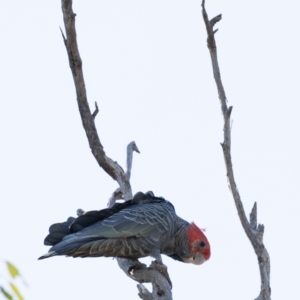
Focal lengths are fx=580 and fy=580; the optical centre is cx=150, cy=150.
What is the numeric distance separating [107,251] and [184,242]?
3.95ft

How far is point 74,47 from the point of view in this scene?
592 centimetres

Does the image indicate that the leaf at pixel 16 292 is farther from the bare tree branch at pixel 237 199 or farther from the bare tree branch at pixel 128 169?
the bare tree branch at pixel 128 169

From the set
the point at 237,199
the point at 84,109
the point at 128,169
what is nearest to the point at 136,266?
the point at 128,169

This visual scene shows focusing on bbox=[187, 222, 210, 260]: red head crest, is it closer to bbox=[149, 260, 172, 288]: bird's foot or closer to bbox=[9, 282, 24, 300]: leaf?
bbox=[149, 260, 172, 288]: bird's foot

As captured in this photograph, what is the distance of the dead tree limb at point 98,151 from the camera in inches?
215

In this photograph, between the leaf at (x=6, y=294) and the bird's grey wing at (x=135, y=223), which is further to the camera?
the bird's grey wing at (x=135, y=223)

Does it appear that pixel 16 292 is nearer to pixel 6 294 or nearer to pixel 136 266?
pixel 6 294

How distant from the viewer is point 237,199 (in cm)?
484

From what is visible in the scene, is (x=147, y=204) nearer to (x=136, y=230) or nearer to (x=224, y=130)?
(x=136, y=230)

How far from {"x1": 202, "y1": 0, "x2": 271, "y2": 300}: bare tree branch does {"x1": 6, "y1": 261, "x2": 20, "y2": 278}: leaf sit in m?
3.32

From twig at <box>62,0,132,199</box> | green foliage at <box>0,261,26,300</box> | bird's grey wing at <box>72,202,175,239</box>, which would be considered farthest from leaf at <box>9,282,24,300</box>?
twig at <box>62,0,132,199</box>

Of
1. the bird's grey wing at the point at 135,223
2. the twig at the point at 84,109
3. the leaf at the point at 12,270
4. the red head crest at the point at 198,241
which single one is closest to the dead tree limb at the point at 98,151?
the twig at the point at 84,109

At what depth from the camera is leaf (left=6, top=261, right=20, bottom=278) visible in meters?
1.55

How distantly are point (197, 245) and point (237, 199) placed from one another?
6.50 feet
